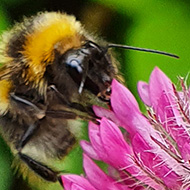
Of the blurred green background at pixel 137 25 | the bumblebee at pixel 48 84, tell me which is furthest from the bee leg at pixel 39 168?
the blurred green background at pixel 137 25

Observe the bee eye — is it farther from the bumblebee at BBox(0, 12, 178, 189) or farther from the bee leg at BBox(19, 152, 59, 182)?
the bee leg at BBox(19, 152, 59, 182)

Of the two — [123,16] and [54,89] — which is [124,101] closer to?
[54,89]

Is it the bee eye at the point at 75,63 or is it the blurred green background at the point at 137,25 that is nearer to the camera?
the bee eye at the point at 75,63

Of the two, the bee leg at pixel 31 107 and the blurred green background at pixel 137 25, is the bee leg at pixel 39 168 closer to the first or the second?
the bee leg at pixel 31 107

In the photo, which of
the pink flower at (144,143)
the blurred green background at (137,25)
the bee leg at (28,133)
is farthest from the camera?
the blurred green background at (137,25)

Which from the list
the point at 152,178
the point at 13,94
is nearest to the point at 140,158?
the point at 152,178

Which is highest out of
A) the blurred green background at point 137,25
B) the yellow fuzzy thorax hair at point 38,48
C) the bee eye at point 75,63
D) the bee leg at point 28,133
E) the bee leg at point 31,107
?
the yellow fuzzy thorax hair at point 38,48
